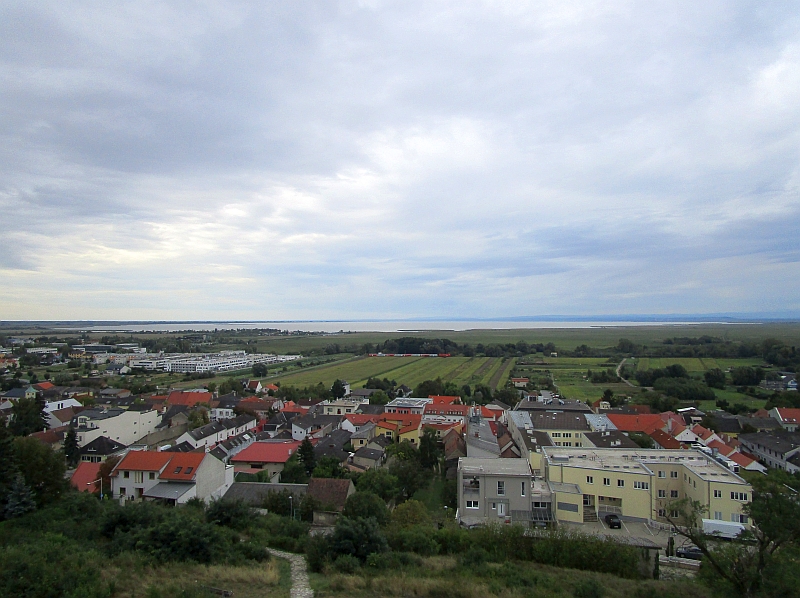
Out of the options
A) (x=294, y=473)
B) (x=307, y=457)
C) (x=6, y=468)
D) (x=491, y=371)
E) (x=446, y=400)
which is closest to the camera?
→ (x=6, y=468)

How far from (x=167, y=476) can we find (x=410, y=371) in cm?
5232

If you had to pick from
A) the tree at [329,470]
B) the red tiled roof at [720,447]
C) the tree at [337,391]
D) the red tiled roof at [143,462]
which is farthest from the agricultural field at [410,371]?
the red tiled roof at [143,462]

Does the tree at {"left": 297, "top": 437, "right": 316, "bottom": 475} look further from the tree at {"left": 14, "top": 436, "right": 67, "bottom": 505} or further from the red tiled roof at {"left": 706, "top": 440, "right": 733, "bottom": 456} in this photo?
the red tiled roof at {"left": 706, "top": 440, "right": 733, "bottom": 456}

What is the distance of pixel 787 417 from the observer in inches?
1384

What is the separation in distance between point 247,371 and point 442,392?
36199 millimetres

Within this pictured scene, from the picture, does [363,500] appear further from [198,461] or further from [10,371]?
[10,371]

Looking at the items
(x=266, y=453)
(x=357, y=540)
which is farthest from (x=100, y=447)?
(x=357, y=540)

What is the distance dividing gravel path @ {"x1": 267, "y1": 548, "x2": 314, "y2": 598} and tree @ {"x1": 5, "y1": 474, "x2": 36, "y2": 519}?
7.26 meters

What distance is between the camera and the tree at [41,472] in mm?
14891

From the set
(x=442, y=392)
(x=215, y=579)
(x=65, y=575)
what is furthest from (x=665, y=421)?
(x=65, y=575)

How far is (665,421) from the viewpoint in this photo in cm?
3362

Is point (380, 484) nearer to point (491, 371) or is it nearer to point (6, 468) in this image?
point (6, 468)

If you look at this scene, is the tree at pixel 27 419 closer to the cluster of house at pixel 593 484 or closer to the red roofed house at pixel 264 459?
the red roofed house at pixel 264 459

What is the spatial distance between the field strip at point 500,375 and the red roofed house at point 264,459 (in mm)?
33702
